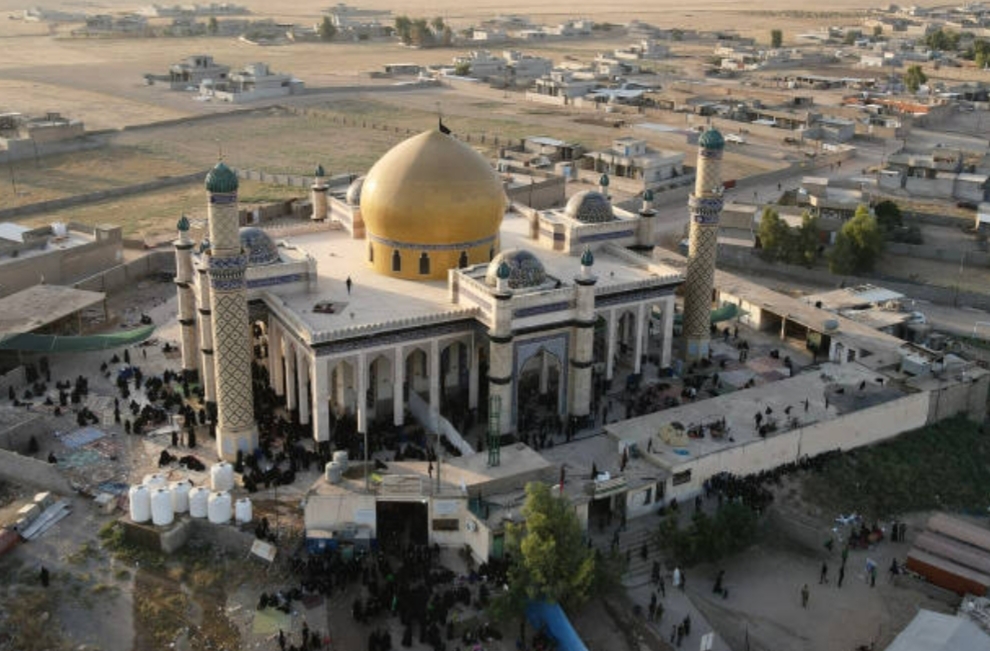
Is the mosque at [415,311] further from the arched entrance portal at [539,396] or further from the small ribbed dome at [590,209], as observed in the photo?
the small ribbed dome at [590,209]

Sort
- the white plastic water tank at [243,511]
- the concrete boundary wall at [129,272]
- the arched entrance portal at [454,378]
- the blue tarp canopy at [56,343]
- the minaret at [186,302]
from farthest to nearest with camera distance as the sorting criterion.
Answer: the concrete boundary wall at [129,272] → the blue tarp canopy at [56,343] → the minaret at [186,302] → the arched entrance portal at [454,378] → the white plastic water tank at [243,511]

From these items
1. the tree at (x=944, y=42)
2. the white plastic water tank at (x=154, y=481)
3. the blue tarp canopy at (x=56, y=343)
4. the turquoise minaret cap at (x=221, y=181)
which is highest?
the tree at (x=944, y=42)

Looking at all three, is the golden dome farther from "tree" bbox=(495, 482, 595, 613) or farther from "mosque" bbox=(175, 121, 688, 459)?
"tree" bbox=(495, 482, 595, 613)

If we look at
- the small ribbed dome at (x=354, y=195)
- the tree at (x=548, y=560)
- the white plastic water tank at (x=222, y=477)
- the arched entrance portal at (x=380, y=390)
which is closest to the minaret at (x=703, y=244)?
the arched entrance portal at (x=380, y=390)

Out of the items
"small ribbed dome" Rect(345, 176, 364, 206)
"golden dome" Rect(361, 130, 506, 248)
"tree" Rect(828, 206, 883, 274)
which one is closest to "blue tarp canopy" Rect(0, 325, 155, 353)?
"small ribbed dome" Rect(345, 176, 364, 206)

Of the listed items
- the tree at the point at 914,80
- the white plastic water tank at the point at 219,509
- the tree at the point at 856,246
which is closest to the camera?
the white plastic water tank at the point at 219,509

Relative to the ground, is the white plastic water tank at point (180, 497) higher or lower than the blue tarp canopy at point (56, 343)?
lower

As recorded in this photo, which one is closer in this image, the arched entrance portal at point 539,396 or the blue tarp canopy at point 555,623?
the blue tarp canopy at point 555,623
